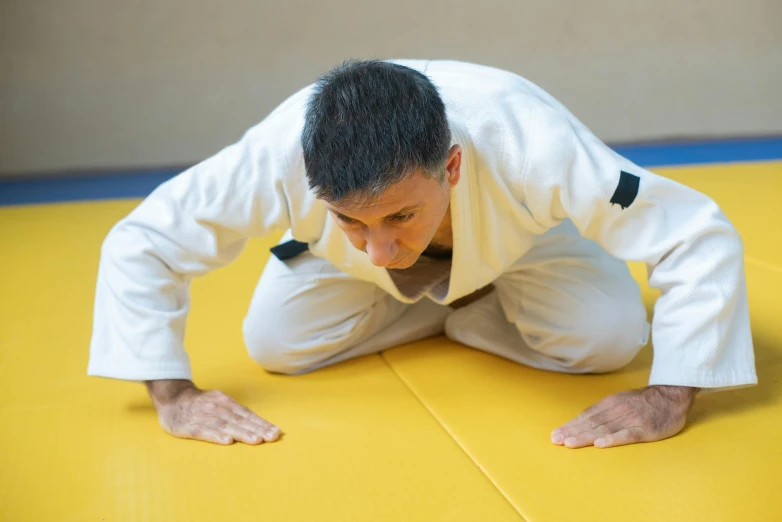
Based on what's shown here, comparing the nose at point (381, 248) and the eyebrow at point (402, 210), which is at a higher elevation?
the eyebrow at point (402, 210)

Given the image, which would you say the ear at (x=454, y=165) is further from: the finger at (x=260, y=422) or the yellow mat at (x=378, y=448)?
the finger at (x=260, y=422)

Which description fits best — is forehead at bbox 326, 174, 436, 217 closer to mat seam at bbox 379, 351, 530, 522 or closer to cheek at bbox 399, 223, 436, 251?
cheek at bbox 399, 223, 436, 251

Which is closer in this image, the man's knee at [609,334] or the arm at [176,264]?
the arm at [176,264]

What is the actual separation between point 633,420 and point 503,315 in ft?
2.49

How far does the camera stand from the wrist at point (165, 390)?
2.07m

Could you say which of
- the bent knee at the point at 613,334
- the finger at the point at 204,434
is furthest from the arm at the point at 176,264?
the bent knee at the point at 613,334

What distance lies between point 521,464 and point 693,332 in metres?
0.49

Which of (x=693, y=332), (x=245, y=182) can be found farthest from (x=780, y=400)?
(x=245, y=182)

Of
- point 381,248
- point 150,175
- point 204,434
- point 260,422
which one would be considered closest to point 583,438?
point 381,248

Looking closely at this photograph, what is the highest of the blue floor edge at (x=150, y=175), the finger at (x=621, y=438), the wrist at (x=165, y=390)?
the finger at (x=621, y=438)

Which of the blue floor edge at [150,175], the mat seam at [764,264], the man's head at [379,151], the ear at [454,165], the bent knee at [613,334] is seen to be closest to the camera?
the man's head at [379,151]

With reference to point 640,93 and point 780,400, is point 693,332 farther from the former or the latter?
point 640,93

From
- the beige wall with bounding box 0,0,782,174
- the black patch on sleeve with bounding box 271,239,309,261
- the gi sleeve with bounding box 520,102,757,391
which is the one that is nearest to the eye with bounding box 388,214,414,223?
the gi sleeve with bounding box 520,102,757,391

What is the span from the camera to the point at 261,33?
6.15 metres
